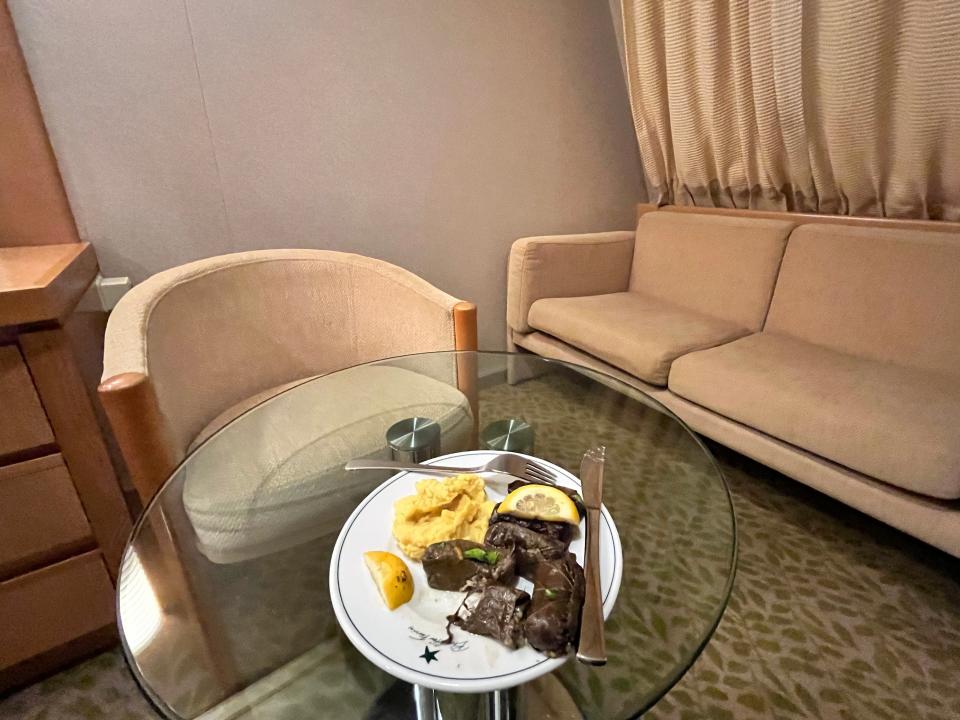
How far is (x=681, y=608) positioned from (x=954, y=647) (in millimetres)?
951

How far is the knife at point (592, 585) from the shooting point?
52cm

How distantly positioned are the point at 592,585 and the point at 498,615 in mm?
125

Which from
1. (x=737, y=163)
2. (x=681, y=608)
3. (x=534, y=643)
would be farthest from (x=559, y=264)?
(x=534, y=643)

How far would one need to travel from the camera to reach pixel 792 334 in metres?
1.78

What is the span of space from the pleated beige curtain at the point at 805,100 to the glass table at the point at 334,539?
129 cm

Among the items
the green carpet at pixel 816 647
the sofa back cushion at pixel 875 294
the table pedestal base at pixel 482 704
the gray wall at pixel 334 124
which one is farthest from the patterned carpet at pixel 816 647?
the gray wall at pixel 334 124

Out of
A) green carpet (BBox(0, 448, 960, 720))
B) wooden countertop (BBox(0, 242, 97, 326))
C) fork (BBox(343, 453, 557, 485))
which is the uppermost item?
wooden countertop (BBox(0, 242, 97, 326))

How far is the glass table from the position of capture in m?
0.63

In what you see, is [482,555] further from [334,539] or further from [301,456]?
[301,456]

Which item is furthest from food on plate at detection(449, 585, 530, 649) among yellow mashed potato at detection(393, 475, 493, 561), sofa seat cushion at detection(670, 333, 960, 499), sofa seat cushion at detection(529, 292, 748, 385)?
sofa seat cushion at detection(529, 292, 748, 385)

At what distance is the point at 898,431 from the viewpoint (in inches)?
44.9

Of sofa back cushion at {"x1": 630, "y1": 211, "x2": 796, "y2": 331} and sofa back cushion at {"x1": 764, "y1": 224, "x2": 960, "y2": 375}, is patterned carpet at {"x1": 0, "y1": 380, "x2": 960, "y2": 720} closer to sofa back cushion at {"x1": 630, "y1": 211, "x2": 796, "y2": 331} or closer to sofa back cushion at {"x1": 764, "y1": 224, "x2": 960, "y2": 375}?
sofa back cushion at {"x1": 764, "y1": 224, "x2": 960, "y2": 375}

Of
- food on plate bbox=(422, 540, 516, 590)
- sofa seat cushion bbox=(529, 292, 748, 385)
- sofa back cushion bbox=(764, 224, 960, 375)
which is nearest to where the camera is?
food on plate bbox=(422, 540, 516, 590)

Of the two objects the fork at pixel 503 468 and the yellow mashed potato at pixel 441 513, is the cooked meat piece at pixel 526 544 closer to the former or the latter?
the yellow mashed potato at pixel 441 513
